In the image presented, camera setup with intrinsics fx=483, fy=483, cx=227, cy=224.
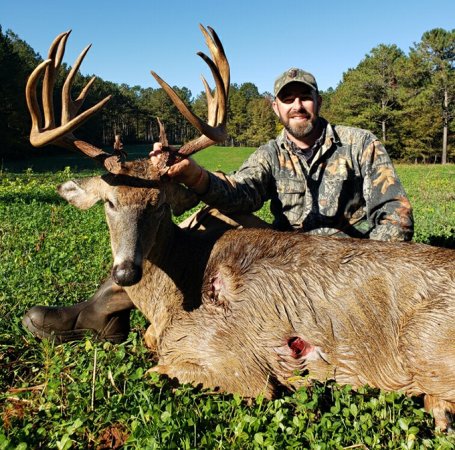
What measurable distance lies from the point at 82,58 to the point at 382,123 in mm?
56973

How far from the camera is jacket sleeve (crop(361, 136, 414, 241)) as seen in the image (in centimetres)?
452

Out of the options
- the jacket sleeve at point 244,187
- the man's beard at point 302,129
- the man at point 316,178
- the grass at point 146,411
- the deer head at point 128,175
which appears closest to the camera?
the grass at point 146,411

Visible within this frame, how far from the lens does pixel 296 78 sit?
16.3ft

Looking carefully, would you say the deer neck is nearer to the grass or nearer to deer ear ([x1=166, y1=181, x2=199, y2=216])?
deer ear ([x1=166, y1=181, x2=199, y2=216])

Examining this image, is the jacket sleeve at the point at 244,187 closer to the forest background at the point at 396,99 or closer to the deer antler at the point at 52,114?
the deer antler at the point at 52,114

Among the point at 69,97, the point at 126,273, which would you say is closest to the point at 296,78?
the point at 69,97

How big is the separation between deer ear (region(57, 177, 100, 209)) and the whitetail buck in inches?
0.9

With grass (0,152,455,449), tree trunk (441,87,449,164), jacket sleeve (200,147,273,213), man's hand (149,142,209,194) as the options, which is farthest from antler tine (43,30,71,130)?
tree trunk (441,87,449,164)

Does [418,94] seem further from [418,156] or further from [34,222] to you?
[34,222]

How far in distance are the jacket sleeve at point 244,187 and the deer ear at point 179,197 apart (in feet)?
0.45

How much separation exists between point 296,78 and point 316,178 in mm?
1051

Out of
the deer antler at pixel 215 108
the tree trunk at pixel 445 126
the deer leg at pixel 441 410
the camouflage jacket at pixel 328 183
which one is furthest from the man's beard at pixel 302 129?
the tree trunk at pixel 445 126

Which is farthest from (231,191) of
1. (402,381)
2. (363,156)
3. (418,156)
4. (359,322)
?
(418,156)

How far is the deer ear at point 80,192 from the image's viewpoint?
4.02 metres
